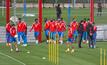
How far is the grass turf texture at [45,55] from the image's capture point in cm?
2994

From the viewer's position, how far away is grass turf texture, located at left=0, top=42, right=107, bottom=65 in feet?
98.2

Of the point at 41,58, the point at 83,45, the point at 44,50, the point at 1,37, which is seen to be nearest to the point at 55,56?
the point at 41,58

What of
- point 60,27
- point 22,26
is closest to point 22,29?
point 22,26

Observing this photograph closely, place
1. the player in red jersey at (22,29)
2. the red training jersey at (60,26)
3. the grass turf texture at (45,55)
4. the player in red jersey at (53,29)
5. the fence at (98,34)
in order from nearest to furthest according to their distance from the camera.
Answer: the grass turf texture at (45,55) < the player in red jersey at (22,29) < the player in red jersey at (53,29) < the red training jersey at (60,26) < the fence at (98,34)

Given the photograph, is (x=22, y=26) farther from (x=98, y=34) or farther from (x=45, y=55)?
(x=45, y=55)

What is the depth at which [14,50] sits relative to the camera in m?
37.1

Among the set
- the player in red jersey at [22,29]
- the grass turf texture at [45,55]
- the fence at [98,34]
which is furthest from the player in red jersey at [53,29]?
the grass turf texture at [45,55]

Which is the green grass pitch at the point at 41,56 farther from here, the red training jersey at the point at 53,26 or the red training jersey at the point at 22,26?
the red training jersey at the point at 53,26

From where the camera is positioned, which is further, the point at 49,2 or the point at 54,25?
the point at 49,2

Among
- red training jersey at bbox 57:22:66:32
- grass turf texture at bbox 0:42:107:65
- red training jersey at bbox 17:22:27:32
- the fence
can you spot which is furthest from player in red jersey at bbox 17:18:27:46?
red training jersey at bbox 57:22:66:32

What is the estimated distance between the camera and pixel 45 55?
1326 inches

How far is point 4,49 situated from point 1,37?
17.1 feet

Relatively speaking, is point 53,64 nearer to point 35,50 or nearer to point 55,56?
point 55,56

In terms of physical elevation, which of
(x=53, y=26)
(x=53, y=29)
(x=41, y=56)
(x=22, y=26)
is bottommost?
(x=41, y=56)
